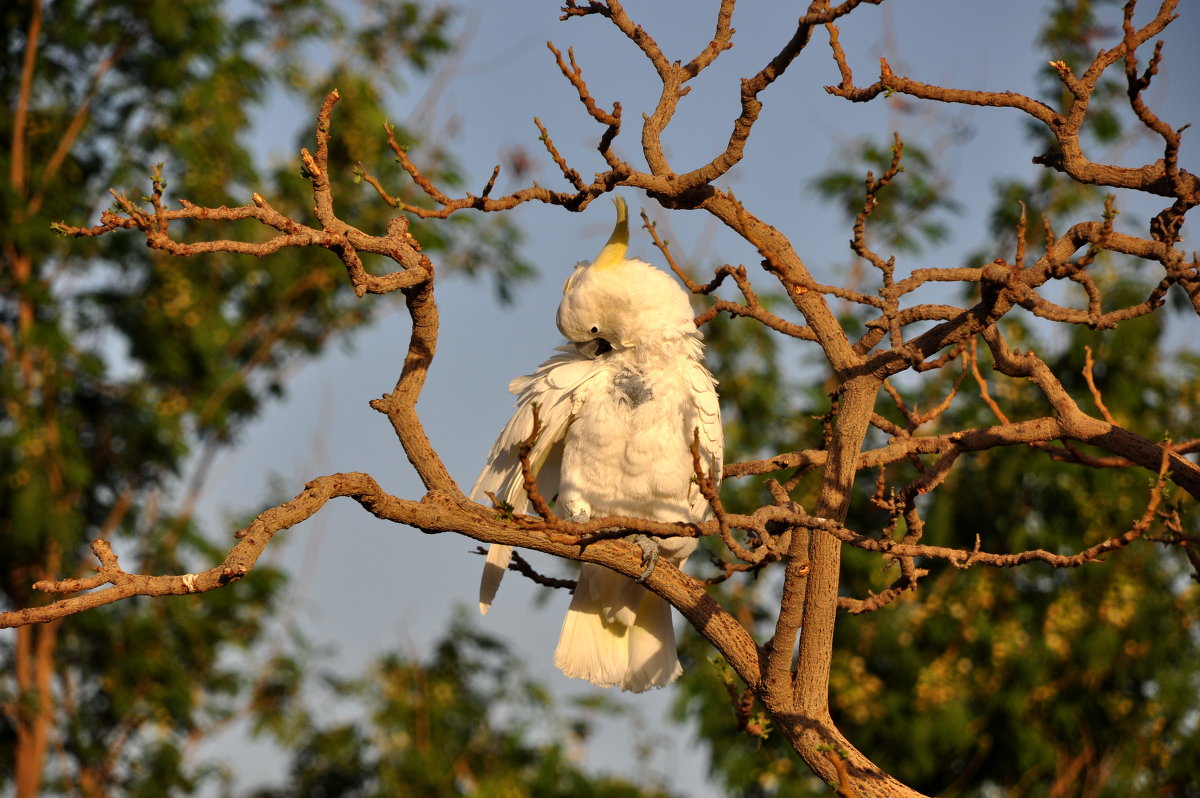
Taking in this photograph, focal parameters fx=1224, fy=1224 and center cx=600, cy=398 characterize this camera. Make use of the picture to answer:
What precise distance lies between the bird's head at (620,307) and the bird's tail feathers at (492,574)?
580 mm

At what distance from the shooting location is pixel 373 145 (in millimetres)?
8352

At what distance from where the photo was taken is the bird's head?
3.05 m

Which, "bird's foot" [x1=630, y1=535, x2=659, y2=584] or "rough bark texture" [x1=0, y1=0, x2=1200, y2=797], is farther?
"bird's foot" [x1=630, y1=535, x2=659, y2=584]

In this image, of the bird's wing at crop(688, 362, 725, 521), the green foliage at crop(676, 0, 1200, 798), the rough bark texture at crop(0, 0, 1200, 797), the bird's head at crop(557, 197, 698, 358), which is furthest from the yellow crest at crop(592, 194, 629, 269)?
the green foliage at crop(676, 0, 1200, 798)

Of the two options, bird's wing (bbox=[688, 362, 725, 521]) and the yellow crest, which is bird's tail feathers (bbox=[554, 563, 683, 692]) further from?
the yellow crest

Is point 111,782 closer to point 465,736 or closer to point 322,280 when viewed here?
point 465,736

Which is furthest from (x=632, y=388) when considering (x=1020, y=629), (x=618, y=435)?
(x=1020, y=629)

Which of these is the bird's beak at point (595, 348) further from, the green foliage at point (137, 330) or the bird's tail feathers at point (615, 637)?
the green foliage at point (137, 330)

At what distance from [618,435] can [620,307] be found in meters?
0.32

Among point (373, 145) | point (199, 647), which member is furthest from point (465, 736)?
point (373, 145)

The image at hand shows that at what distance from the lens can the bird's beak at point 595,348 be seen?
3.17m

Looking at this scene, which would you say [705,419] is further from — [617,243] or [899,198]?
[899,198]

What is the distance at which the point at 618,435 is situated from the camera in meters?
3.00

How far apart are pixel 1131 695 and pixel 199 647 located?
5567 millimetres
